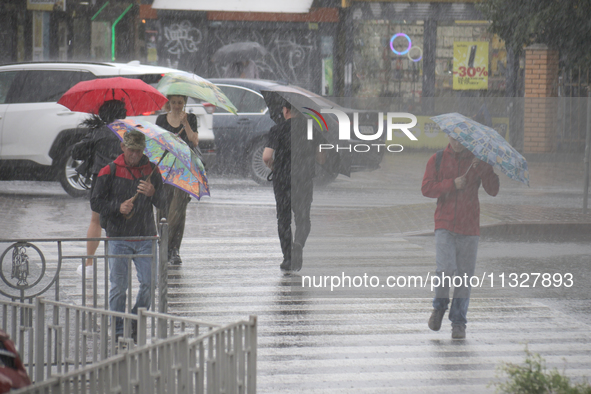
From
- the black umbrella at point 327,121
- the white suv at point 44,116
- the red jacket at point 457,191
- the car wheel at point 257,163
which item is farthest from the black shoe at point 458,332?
the car wheel at point 257,163

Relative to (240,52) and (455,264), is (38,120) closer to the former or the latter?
(455,264)

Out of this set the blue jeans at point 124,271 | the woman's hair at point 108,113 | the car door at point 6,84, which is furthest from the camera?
the car door at point 6,84

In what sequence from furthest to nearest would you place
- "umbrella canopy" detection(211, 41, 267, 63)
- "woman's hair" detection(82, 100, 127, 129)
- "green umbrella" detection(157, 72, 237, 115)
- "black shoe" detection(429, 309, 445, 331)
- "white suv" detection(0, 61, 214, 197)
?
"umbrella canopy" detection(211, 41, 267, 63) → "white suv" detection(0, 61, 214, 197) → "green umbrella" detection(157, 72, 237, 115) → "woman's hair" detection(82, 100, 127, 129) → "black shoe" detection(429, 309, 445, 331)

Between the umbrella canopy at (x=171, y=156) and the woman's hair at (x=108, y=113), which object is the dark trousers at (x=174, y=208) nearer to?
the woman's hair at (x=108, y=113)

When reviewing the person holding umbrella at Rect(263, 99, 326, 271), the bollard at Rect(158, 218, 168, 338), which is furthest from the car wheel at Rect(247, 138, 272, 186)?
the bollard at Rect(158, 218, 168, 338)

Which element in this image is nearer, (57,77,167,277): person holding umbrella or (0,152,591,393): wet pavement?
(0,152,591,393): wet pavement

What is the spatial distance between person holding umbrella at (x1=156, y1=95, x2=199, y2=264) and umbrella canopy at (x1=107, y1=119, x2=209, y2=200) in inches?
66.5

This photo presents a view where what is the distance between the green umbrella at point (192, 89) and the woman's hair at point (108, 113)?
589 millimetres

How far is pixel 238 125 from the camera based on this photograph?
15.3 metres

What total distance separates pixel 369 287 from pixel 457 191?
1.99m

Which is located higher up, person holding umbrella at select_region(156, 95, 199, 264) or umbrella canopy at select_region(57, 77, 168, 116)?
umbrella canopy at select_region(57, 77, 168, 116)

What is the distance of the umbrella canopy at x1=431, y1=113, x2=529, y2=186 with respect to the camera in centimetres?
616

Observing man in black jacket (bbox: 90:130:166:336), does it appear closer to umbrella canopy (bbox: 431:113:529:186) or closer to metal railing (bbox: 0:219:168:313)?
metal railing (bbox: 0:219:168:313)

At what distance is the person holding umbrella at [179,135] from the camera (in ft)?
27.9
